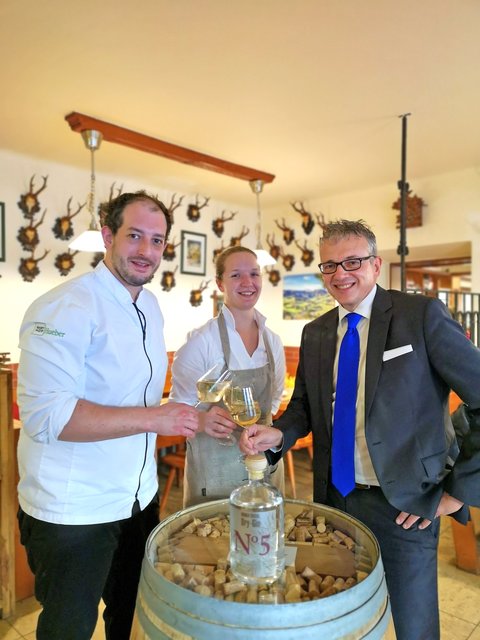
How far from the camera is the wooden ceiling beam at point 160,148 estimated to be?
139 inches

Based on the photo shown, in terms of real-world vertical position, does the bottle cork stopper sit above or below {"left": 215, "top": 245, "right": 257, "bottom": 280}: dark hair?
below

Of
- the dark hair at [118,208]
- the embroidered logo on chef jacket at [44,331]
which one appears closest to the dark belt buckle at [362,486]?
the embroidered logo on chef jacket at [44,331]

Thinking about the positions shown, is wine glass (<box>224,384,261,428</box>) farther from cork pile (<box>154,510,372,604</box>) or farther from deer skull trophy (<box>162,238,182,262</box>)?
deer skull trophy (<box>162,238,182,262</box>)

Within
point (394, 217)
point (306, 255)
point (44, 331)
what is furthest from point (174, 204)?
point (44, 331)

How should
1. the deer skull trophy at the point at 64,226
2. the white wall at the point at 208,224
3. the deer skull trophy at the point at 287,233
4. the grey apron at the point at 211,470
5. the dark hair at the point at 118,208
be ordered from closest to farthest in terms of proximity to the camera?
the dark hair at the point at 118,208, the grey apron at the point at 211,470, the white wall at the point at 208,224, the deer skull trophy at the point at 64,226, the deer skull trophy at the point at 287,233

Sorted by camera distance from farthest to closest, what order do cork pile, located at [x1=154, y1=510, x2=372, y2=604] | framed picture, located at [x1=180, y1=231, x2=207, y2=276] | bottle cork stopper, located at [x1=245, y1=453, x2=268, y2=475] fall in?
1. framed picture, located at [x1=180, y1=231, x2=207, y2=276]
2. bottle cork stopper, located at [x1=245, y1=453, x2=268, y2=475]
3. cork pile, located at [x1=154, y1=510, x2=372, y2=604]

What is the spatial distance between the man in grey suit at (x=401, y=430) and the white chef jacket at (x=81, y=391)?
41cm

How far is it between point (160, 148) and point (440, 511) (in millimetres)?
3552

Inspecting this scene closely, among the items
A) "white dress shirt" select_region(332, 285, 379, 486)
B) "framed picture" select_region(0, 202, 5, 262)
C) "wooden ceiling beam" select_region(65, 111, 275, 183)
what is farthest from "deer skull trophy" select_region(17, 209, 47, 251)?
"white dress shirt" select_region(332, 285, 379, 486)

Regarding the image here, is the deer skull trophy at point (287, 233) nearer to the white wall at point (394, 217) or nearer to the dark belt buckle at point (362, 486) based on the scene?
the white wall at point (394, 217)

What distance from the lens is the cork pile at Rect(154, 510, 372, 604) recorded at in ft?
2.98

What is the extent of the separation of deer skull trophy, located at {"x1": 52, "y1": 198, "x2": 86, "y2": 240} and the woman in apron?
3187mm

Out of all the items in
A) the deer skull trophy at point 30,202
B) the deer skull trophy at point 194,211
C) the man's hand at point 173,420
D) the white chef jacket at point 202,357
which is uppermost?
the deer skull trophy at point 194,211

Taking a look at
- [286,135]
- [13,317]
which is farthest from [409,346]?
[13,317]
